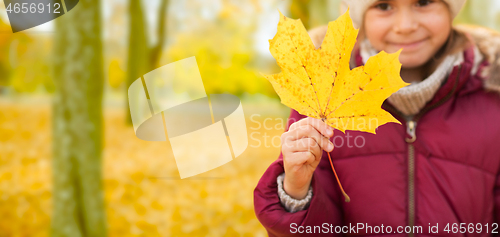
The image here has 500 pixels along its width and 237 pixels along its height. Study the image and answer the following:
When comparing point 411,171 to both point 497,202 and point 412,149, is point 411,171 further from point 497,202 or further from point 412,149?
point 497,202

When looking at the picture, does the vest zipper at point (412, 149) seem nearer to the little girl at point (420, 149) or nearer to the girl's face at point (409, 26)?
the little girl at point (420, 149)

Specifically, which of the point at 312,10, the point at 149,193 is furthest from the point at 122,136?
the point at 312,10

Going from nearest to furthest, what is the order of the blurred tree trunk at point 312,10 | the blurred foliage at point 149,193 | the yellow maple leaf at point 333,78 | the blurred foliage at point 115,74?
the yellow maple leaf at point 333,78 → the blurred foliage at point 149,193 → the blurred tree trunk at point 312,10 → the blurred foliage at point 115,74

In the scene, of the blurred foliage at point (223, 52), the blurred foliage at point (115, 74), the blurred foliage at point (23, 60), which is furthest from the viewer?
A: the blurred foliage at point (115, 74)

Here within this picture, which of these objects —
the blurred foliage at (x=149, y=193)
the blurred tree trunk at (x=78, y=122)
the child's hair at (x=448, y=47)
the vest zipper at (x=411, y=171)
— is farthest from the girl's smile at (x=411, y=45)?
the blurred tree trunk at (x=78, y=122)

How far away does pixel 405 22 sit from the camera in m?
0.88

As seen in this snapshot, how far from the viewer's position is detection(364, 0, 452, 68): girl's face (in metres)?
0.89

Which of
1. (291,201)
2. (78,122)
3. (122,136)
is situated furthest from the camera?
(122,136)

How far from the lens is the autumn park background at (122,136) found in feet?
6.88

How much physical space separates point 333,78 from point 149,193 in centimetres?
304

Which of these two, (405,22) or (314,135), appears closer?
(314,135)

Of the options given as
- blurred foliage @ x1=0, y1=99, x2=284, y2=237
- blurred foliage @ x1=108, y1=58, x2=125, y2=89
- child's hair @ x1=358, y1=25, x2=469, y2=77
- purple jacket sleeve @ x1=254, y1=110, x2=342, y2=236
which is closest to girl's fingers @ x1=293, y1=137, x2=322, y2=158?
purple jacket sleeve @ x1=254, y1=110, x2=342, y2=236

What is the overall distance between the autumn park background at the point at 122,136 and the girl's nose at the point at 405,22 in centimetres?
39

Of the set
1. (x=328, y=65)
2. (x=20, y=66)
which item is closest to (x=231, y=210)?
(x=328, y=65)
